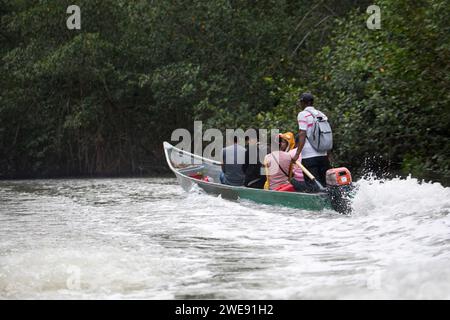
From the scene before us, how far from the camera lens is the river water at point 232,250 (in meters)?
5.88

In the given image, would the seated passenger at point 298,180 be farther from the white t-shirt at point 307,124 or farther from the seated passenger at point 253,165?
the seated passenger at point 253,165

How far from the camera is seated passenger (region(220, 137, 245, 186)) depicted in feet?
43.2

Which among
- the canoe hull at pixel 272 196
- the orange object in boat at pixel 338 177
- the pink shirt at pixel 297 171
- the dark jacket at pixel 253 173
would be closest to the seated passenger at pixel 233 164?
the dark jacket at pixel 253 173

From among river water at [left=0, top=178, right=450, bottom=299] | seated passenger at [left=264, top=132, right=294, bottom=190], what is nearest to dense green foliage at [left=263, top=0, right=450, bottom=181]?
river water at [left=0, top=178, right=450, bottom=299]

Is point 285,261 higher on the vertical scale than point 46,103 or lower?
lower

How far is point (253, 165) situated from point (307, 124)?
7.67ft

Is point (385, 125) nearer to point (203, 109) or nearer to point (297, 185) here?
point (297, 185)

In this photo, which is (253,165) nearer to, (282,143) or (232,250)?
(282,143)

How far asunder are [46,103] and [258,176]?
1415 centimetres

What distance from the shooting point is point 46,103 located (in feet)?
84.0

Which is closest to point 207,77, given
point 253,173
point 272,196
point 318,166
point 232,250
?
point 253,173

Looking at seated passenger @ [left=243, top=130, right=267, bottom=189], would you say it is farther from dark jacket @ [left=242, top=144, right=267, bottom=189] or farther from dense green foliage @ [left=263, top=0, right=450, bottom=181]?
dense green foliage @ [left=263, top=0, right=450, bottom=181]
